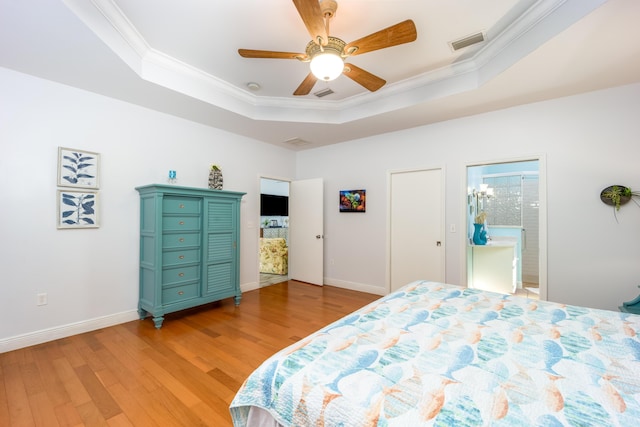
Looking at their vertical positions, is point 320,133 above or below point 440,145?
above

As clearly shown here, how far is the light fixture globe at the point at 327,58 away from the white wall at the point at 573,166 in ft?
7.94

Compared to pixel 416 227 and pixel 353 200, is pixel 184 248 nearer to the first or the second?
pixel 353 200

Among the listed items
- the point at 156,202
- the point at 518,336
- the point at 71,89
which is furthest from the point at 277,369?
the point at 71,89

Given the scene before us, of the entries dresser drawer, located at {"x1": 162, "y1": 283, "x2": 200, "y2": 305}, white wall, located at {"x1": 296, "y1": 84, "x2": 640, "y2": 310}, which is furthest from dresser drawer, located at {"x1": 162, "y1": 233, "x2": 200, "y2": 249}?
white wall, located at {"x1": 296, "y1": 84, "x2": 640, "y2": 310}

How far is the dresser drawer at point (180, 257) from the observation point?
3109 mm

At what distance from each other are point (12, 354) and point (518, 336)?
397cm

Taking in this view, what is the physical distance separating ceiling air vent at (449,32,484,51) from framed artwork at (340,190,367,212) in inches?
94.3

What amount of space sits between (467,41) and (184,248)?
3715 millimetres

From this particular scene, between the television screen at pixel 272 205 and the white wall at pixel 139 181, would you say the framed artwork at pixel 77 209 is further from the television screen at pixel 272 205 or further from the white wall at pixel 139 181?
the television screen at pixel 272 205

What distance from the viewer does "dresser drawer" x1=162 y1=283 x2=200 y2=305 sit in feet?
10.2

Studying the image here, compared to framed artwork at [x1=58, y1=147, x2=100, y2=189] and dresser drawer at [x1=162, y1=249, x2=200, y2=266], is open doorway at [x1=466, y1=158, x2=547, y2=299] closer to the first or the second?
dresser drawer at [x1=162, y1=249, x2=200, y2=266]

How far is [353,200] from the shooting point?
15.3 feet

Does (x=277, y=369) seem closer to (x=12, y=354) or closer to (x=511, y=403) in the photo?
(x=511, y=403)

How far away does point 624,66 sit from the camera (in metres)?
2.38
